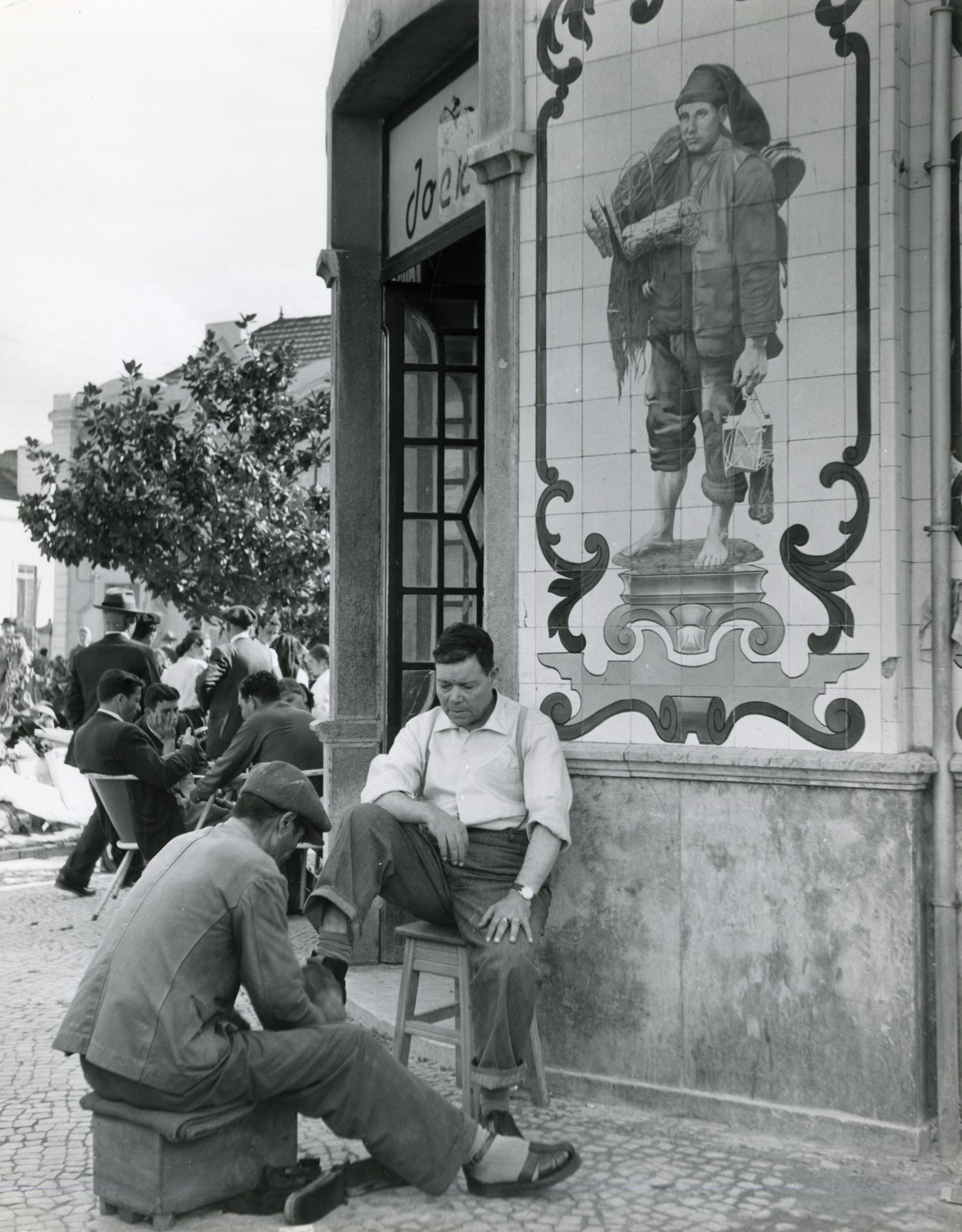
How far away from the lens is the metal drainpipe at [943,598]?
437 centimetres

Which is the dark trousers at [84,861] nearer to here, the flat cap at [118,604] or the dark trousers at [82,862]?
the dark trousers at [82,862]

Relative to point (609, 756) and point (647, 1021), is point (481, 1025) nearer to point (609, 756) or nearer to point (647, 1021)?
point (647, 1021)

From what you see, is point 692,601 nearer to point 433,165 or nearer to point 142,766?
point 433,165

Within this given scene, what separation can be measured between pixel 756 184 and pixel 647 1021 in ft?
9.55

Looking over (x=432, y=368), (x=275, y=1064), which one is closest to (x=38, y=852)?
(x=432, y=368)

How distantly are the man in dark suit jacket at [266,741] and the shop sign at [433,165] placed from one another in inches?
107

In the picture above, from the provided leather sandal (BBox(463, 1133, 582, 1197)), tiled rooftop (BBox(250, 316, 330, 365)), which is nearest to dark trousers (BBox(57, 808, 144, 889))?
leather sandal (BBox(463, 1133, 582, 1197))

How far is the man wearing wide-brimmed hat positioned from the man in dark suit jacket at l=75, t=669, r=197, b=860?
40.8 inches

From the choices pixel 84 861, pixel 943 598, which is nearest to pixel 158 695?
pixel 84 861

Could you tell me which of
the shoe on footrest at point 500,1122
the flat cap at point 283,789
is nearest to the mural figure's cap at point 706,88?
the flat cap at point 283,789

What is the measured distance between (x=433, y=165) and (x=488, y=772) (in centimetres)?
324

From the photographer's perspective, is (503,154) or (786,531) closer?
(786,531)

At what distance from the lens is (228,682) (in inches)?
374

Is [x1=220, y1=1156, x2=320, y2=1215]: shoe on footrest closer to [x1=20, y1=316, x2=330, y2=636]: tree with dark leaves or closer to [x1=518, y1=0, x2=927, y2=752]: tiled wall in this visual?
[x1=518, y1=0, x2=927, y2=752]: tiled wall
